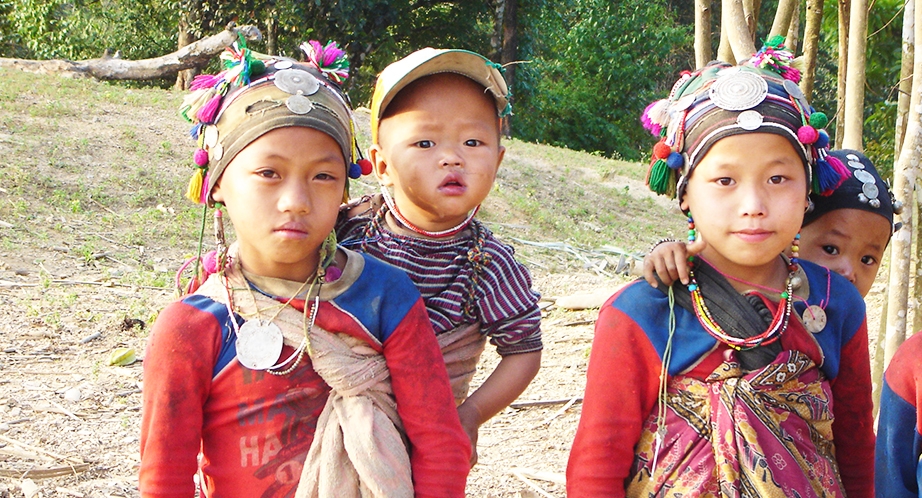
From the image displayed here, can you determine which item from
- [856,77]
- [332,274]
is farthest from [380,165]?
[856,77]

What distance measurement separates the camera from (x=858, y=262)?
9.24ft

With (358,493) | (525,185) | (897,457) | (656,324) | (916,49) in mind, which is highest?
(916,49)

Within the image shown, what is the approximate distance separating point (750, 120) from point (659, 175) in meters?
0.29

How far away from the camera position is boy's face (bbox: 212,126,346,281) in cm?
208

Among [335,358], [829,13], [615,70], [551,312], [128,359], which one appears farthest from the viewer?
[615,70]

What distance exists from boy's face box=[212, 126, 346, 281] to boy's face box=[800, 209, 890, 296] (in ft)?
5.31

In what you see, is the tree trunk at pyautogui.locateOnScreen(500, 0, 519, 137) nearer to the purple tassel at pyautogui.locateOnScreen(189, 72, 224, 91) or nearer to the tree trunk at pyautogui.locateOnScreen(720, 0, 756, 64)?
the tree trunk at pyautogui.locateOnScreen(720, 0, 756, 64)

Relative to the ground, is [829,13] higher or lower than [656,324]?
higher

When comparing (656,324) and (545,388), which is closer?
(656,324)

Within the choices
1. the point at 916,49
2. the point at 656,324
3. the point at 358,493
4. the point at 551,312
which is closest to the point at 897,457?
the point at 656,324

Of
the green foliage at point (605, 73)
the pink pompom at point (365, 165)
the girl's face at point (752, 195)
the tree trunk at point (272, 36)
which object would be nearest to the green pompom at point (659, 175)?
the girl's face at point (752, 195)

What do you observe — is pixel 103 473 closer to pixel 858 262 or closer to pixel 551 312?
pixel 858 262

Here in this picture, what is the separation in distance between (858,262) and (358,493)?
5.79 ft

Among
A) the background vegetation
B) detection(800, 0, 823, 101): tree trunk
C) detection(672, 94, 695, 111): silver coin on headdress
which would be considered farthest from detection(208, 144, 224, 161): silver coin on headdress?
the background vegetation
